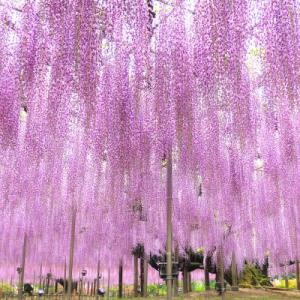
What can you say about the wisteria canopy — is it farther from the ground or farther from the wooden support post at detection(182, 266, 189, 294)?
the wooden support post at detection(182, 266, 189, 294)

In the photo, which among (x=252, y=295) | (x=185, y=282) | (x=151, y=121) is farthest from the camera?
(x=185, y=282)

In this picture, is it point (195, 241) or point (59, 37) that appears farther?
point (195, 241)

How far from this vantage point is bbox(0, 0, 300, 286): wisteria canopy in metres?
5.51

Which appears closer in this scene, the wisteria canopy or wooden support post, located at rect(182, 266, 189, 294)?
the wisteria canopy

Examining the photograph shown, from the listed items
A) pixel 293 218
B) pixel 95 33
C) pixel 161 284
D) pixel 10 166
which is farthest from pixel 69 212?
pixel 161 284

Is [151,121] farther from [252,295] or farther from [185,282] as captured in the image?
[185,282]

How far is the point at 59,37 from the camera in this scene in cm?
534

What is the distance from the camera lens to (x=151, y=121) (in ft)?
Answer: 26.7

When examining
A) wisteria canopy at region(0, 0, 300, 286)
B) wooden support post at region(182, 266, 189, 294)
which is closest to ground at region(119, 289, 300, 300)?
wisteria canopy at region(0, 0, 300, 286)

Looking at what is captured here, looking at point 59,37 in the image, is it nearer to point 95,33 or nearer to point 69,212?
point 95,33

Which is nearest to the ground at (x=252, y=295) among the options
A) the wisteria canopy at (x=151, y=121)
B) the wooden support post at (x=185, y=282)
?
the wisteria canopy at (x=151, y=121)

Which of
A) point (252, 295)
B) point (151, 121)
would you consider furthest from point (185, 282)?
point (151, 121)

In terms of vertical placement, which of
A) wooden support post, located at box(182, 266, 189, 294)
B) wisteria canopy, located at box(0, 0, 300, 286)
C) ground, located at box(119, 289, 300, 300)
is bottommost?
ground, located at box(119, 289, 300, 300)

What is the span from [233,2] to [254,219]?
7858 millimetres
